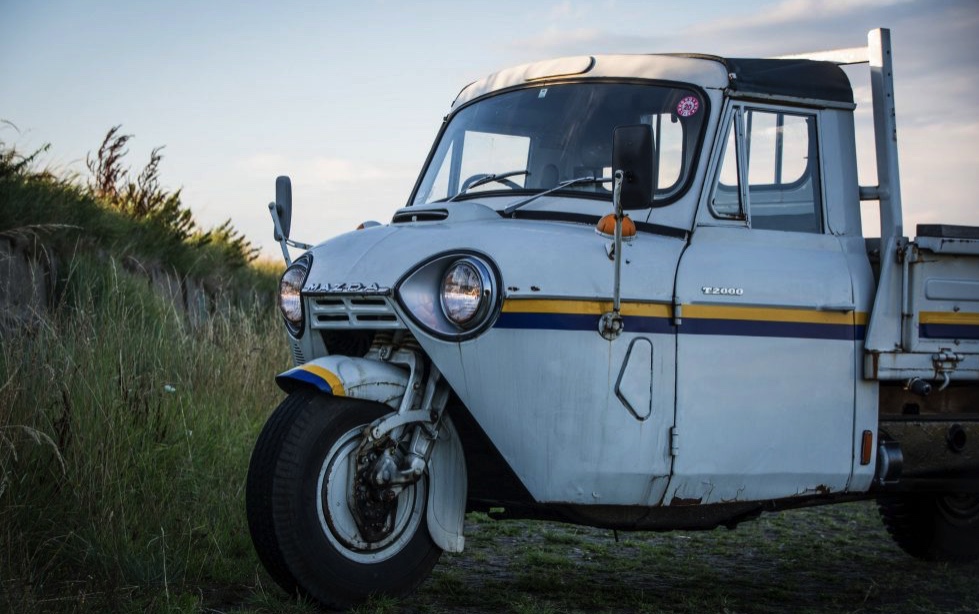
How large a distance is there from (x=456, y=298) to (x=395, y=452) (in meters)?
0.67

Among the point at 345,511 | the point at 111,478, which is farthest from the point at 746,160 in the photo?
the point at 111,478

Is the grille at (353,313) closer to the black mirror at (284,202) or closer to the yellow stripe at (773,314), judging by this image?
the black mirror at (284,202)

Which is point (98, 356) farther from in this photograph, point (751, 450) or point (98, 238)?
point (98, 238)

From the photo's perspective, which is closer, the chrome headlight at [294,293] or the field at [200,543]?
the field at [200,543]

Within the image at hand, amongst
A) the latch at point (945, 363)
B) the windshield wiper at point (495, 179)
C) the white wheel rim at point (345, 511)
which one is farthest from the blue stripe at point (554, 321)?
the latch at point (945, 363)

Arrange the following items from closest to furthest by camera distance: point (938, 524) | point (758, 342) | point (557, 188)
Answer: point (758, 342), point (557, 188), point (938, 524)

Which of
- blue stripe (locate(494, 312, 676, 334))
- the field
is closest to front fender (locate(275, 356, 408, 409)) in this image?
blue stripe (locate(494, 312, 676, 334))

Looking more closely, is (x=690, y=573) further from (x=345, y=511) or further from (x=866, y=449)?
(x=345, y=511)

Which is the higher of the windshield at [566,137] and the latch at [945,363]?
the windshield at [566,137]

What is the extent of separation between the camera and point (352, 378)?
4.95 m

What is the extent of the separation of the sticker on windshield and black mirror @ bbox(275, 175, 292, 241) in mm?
1968

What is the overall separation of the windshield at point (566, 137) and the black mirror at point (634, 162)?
529 millimetres

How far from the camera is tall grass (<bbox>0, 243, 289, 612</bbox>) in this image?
203 inches

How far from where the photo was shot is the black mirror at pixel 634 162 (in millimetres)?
5027
